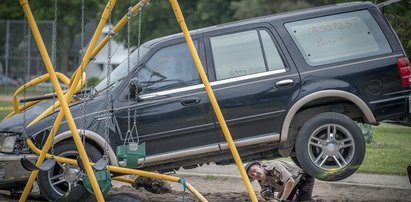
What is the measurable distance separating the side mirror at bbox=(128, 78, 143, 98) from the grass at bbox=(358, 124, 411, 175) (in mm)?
4248

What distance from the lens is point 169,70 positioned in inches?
344

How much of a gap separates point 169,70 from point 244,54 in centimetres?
87

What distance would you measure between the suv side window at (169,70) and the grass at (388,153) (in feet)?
12.5

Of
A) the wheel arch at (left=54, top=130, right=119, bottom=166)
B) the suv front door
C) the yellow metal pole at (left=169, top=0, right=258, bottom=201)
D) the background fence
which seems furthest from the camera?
the background fence

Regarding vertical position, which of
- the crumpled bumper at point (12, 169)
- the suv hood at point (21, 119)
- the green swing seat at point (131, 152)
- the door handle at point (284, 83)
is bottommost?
the crumpled bumper at point (12, 169)

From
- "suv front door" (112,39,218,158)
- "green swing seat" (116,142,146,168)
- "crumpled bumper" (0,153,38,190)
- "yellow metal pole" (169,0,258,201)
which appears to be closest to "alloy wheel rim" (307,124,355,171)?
"suv front door" (112,39,218,158)

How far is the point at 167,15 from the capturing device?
38781 millimetres

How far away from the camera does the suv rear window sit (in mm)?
8781

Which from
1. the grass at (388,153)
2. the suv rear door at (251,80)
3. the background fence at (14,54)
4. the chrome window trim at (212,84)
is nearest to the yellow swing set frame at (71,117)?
the chrome window trim at (212,84)

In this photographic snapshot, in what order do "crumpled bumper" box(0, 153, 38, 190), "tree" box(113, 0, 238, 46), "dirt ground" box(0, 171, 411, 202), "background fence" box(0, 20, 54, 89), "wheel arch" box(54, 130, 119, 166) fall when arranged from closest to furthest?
"crumpled bumper" box(0, 153, 38, 190) → "wheel arch" box(54, 130, 119, 166) → "dirt ground" box(0, 171, 411, 202) → "background fence" box(0, 20, 54, 89) → "tree" box(113, 0, 238, 46)

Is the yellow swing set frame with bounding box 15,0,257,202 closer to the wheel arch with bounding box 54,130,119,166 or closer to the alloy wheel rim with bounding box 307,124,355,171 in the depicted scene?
the wheel arch with bounding box 54,130,119,166

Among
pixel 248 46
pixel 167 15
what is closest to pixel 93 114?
pixel 248 46

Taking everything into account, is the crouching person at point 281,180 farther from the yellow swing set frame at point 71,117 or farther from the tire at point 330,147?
the yellow swing set frame at point 71,117

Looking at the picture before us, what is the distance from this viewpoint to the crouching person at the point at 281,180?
8.78 meters
